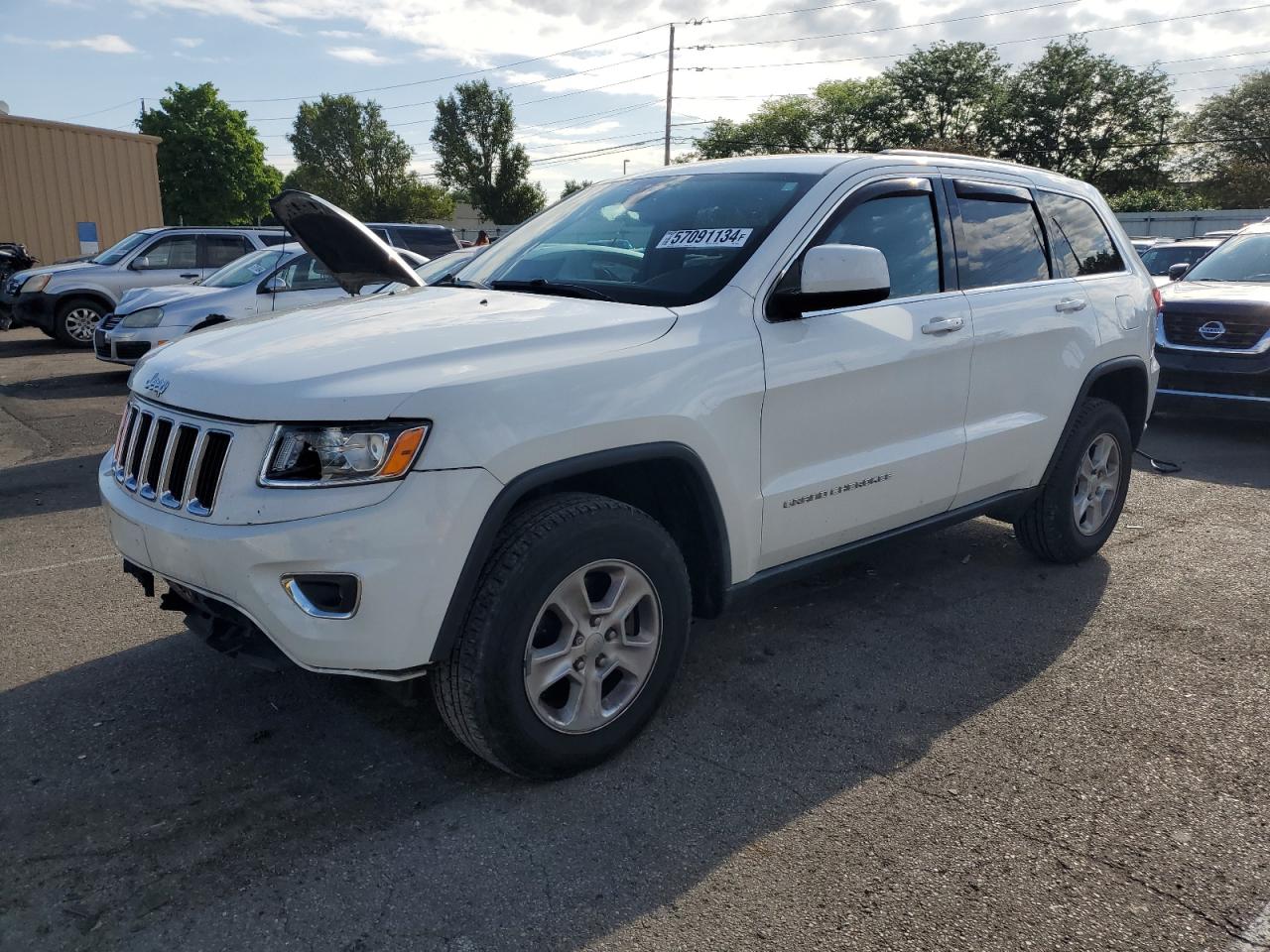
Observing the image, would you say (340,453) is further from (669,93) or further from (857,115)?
(857,115)

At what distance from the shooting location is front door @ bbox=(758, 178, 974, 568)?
3.32 meters

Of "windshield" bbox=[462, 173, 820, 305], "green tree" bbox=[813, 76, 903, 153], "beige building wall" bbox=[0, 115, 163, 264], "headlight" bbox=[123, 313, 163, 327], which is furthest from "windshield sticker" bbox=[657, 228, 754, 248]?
"green tree" bbox=[813, 76, 903, 153]

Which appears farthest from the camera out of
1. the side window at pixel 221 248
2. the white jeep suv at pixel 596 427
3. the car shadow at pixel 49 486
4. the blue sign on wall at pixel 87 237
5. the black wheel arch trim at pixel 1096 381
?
the blue sign on wall at pixel 87 237

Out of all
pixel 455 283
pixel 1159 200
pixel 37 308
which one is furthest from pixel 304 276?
pixel 1159 200

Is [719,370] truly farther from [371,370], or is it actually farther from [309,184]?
[309,184]

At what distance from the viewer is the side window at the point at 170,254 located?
1471 cm

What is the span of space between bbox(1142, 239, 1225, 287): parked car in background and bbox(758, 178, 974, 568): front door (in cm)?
1320

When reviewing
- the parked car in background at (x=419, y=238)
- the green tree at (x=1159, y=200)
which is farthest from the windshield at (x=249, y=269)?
the green tree at (x=1159, y=200)

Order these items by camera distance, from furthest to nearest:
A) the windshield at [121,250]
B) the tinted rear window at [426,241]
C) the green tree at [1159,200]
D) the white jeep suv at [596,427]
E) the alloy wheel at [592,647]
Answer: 1. the green tree at [1159,200]
2. the tinted rear window at [426,241]
3. the windshield at [121,250]
4. the alloy wheel at [592,647]
5. the white jeep suv at [596,427]

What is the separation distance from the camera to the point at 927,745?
10.6ft

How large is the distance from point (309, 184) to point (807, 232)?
331 feet

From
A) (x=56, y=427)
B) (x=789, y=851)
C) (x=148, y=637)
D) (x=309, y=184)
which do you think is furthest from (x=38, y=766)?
(x=309, y=184)

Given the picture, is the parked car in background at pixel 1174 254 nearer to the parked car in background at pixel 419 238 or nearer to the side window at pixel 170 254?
the parked car in background at pixel 419 238

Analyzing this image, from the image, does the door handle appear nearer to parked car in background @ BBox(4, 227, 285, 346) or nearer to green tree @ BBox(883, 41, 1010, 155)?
parked car in background @ BBox(4, 227, 285, 346)
